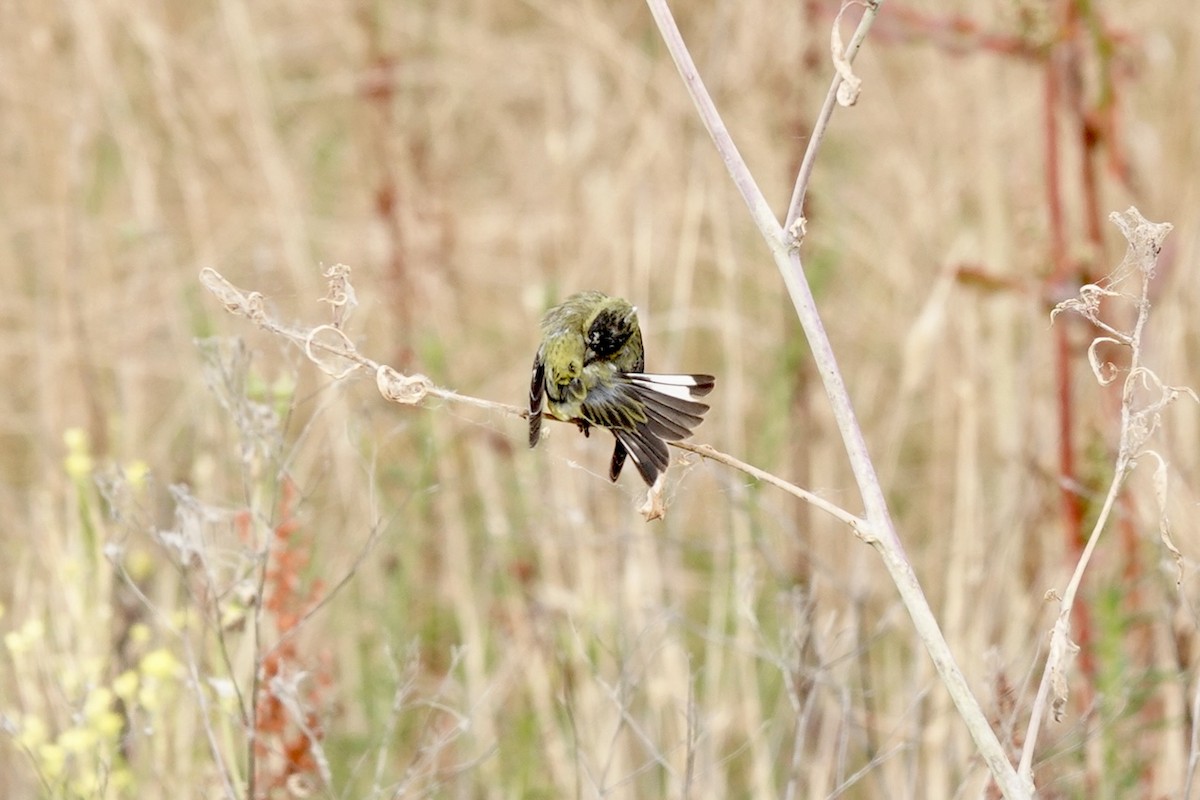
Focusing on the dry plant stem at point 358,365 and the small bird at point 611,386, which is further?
the small bird at point 611,386

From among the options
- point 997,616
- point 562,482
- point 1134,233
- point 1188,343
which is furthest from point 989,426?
point 1134,233

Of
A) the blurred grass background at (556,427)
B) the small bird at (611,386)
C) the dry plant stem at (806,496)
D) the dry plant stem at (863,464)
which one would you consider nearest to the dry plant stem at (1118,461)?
the dry plant stem at (863,464)

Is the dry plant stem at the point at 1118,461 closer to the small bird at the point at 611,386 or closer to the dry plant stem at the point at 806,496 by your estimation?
the dry plant stem at the point at 806,496

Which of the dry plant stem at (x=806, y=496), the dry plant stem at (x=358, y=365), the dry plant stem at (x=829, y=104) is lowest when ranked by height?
the dry plant stem at (x=806, y=496)

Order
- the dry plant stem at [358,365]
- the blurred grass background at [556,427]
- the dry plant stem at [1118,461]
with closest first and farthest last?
1. the dry plant stem at [1118,461]
2. the dry plant stem at [358,365]
3. the blurred grass background at [556,427]

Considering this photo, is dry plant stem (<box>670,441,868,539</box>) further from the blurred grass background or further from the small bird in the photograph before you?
the blurred grass background

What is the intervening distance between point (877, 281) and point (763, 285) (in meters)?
0.59

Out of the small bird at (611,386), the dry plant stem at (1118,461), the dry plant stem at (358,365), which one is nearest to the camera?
the dry plant stem at (1118,461)

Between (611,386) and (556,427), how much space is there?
171 cm

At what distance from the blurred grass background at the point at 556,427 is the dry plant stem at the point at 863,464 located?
691mm

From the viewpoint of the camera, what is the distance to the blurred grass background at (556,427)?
8.87 ft

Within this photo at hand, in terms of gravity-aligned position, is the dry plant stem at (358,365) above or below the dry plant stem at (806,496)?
above

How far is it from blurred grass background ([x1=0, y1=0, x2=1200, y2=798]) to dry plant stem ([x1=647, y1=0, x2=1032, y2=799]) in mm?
691

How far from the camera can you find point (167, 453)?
4691 mm
